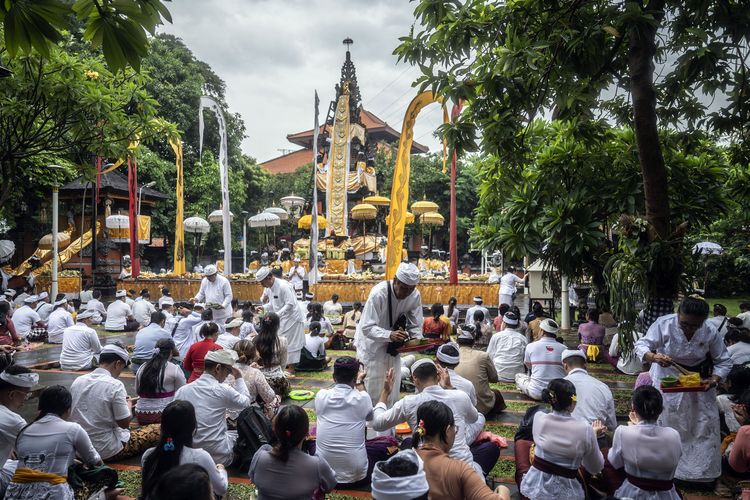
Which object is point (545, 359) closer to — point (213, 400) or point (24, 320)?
point (213, 400)

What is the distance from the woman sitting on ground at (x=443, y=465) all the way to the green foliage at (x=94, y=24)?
229cm

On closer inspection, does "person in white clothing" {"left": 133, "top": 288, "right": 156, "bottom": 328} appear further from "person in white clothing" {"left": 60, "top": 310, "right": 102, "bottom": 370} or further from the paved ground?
"person in white clothing" {"left": 60, "top": 310, "right": 102, "bottom": 370}

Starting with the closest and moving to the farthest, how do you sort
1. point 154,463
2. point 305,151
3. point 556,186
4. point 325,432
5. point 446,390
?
point 154,463 < point 446,390 < point 325,432 < point 556,186 < point 305,151

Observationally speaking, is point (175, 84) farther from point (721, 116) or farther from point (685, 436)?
point (685, 436)

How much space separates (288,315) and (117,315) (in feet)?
23.7

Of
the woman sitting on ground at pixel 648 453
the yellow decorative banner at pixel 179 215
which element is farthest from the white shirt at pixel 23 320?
the woman sitting on ground at pixel 648 453

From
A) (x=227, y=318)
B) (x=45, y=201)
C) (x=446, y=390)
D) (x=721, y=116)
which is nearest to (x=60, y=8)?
(x=446, y=390)

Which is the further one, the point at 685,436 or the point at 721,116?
the point at 721,116

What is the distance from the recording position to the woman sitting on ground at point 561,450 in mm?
3197

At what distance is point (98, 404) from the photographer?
4.47 meters

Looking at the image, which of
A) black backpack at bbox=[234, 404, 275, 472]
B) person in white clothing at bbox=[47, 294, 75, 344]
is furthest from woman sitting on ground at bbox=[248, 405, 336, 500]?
person in white clothing at bbox=[47, 294, 75, 344]

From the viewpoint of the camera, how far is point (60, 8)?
83.9 inches

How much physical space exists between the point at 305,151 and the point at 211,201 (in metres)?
21.0

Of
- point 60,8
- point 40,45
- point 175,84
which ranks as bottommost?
point 40,45
